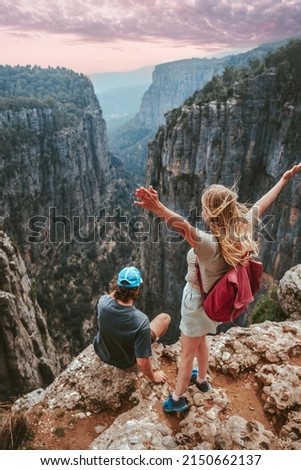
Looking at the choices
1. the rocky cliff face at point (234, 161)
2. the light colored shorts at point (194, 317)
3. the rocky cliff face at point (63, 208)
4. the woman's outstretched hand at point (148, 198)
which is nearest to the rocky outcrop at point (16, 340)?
the light colored shorts at point (194, 317)

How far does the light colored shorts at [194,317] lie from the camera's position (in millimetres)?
5188

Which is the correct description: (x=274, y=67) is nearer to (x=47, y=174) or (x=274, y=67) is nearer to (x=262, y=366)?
(x=262, y=366)

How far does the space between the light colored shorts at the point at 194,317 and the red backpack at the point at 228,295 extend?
0.21 metres

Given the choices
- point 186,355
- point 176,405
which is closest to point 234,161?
point 176,405

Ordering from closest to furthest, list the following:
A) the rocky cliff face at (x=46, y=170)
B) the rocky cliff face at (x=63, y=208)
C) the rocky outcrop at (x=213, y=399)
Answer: the rocky outcrop at (x=213, y=399) < the rocky cliff face at (x=63, y=208) < the rocky cliff face at (x=46, y=170)

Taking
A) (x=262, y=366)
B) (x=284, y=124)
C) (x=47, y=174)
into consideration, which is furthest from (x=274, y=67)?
(x=47, y=174)

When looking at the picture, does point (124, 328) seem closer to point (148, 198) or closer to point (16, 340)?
point (148, 198)

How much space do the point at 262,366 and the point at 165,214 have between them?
190 inches

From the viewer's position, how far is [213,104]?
4228 cm

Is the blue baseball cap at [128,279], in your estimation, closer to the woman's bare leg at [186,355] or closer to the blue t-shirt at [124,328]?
the blue t-shirt at [124,328]

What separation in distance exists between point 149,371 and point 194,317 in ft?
6.12

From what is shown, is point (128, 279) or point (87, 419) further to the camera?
point (87, 419)

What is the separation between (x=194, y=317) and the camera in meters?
5.26

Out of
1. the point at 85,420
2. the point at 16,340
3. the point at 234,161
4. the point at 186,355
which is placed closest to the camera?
the point at 186,355
